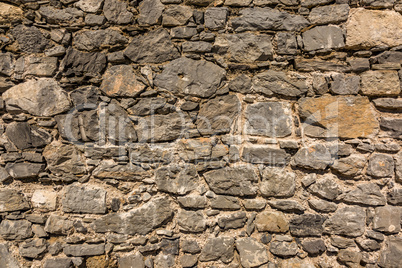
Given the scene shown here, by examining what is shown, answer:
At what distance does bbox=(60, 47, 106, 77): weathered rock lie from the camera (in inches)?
66.7

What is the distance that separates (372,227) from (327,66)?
4.02 ft

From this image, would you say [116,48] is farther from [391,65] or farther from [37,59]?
[391,65]

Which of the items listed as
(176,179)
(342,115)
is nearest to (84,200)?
(176,179)

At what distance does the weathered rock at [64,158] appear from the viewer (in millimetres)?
1719

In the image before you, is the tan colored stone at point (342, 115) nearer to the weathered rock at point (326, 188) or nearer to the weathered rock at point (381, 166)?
the weathered rock at point (381, 166)

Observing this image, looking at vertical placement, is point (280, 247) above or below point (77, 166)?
below

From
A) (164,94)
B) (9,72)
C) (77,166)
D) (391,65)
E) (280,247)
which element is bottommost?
(280,247)

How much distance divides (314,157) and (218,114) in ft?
2.53

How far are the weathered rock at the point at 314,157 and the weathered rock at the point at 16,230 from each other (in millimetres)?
2090

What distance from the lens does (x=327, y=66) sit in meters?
1.65

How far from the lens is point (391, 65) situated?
163 cm

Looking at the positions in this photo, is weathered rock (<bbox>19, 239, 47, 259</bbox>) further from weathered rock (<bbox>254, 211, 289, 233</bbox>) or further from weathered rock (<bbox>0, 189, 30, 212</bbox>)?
weathered rock (<bbox>254, 211, 289, 233</bbox>)

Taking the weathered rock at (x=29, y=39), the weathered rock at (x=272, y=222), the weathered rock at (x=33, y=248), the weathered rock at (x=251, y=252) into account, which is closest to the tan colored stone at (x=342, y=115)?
the weathered rock at (x=272, y=222)

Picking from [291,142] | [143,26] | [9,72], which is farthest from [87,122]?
[291,142]
